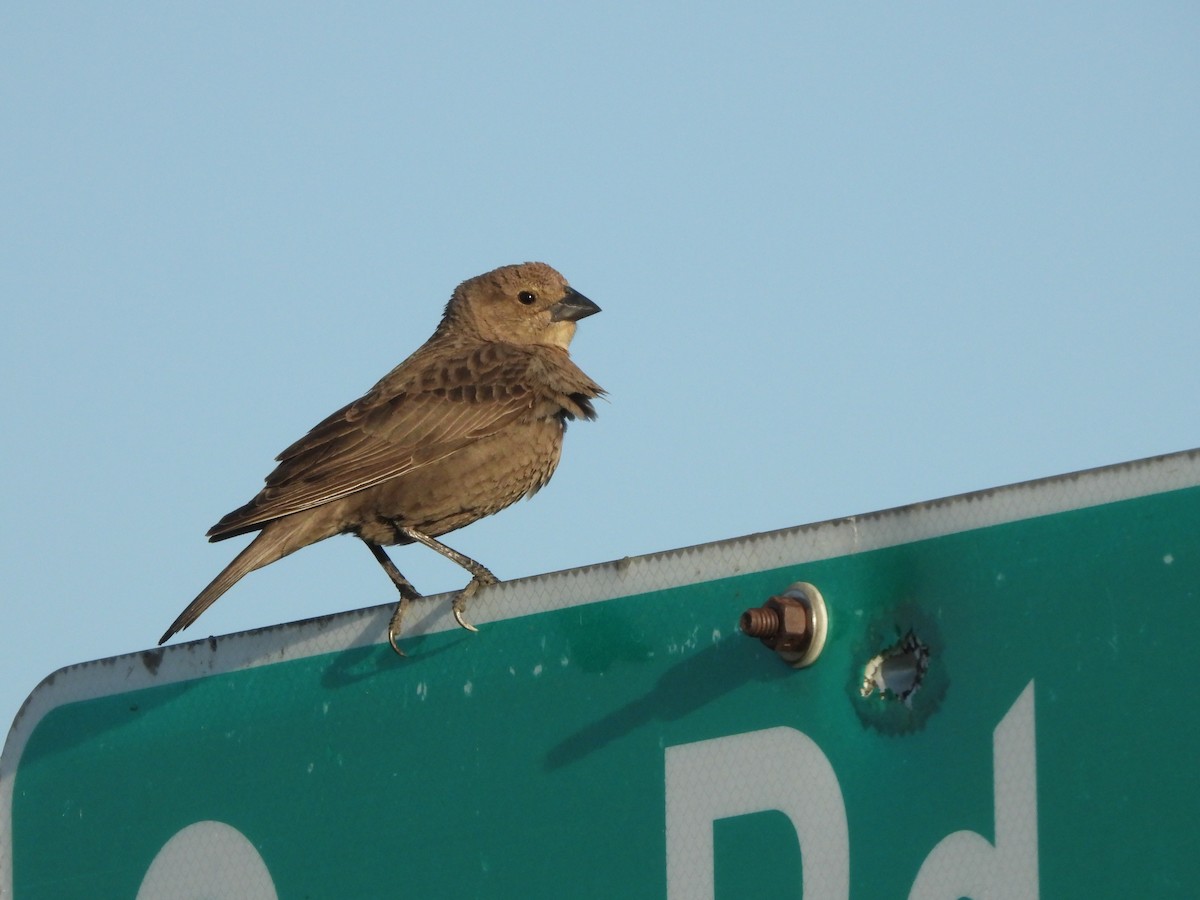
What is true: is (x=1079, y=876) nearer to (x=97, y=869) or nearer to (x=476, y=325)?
(x=97, y=869)

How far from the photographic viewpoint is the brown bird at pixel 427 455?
5.27m

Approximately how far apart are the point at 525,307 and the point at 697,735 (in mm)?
5012

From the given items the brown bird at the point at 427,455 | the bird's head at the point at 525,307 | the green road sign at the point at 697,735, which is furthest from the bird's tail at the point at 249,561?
the bird's head at the point at 525,307

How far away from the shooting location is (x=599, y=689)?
2373mm

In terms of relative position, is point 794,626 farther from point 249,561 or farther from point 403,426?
point 403,426

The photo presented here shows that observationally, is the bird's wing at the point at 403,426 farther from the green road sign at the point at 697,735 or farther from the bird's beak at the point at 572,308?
the green road sign at the point at 697,735

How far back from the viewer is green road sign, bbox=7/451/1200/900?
175 cm

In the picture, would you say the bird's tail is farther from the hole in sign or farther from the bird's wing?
the hole in sign

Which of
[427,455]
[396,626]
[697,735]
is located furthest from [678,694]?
[427,455]

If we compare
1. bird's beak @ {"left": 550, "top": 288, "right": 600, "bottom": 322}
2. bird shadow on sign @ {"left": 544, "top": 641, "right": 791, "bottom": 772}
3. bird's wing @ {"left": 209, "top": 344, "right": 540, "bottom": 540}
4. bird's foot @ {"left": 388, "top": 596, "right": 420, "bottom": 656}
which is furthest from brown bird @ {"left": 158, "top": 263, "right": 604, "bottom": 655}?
bird shadow on sign @ {"left": 544, "top": 641, "right": 791, "bottom": 772}

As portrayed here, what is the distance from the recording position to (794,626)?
6.82 ft

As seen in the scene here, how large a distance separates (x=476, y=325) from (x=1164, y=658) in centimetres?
556

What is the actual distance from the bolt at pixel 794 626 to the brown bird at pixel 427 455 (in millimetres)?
3113

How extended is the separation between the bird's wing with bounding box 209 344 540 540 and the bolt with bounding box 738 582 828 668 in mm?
3130
